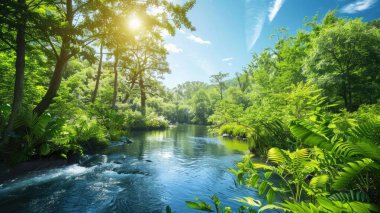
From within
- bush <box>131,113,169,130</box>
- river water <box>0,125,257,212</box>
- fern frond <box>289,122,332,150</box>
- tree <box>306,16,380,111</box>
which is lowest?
river water <box>0,125,257,212</box>

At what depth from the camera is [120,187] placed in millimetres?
6934

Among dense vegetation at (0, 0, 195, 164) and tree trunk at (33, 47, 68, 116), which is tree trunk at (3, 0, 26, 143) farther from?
tree trunk at (33, 47, 68, 116)

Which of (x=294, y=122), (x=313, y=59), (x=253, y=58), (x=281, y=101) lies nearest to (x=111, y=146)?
(x=281, y=101)

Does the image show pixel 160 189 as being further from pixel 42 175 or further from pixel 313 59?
pixel 313 59

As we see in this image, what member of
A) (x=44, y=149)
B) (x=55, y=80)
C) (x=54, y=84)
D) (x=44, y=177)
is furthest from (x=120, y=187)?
(x=55, y=80)

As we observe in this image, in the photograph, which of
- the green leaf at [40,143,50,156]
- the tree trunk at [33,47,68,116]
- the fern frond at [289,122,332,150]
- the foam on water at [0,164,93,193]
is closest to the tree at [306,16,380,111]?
the fern frond at [289,122,332,150]

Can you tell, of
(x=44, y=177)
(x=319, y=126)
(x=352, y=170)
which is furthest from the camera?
(x=44, y=177)

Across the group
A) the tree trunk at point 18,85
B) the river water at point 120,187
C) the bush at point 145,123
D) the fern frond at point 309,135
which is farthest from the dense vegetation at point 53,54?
the bush at point 145,123

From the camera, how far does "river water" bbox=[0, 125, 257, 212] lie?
5.53 meters

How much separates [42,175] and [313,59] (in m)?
17.3

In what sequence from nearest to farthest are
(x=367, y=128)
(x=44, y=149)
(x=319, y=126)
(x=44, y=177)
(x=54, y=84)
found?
(x=367, y=128) < (x=319, y=126) < (x=44, y=177) < (x=44, y=149) < (x=54, y=84)

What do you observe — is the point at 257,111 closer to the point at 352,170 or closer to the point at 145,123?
the point at 352,170

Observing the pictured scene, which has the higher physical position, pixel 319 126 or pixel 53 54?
pixel 53 54

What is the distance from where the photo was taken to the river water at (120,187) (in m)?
5.53
